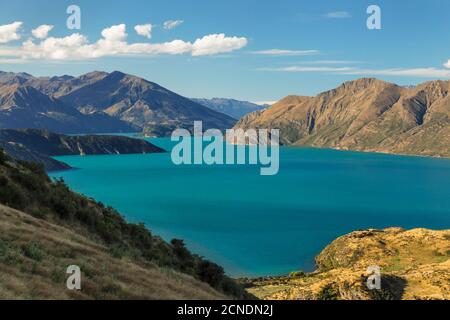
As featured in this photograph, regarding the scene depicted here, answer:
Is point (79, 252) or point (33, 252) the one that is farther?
point (79, 252)

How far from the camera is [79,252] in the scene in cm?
2623

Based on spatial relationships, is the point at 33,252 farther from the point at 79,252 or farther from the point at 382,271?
the point at 382,271

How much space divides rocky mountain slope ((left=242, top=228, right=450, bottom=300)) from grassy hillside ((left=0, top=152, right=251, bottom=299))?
93.5ft

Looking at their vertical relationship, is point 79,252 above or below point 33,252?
below

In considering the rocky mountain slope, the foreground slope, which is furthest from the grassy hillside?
the rocky mountain slope

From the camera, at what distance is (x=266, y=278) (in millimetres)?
94250

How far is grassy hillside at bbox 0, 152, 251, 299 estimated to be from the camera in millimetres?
20138

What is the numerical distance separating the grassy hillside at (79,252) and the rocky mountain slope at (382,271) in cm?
2850

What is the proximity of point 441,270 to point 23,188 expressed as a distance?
6218 centimetres

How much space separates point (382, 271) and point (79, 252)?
77867 millimetres

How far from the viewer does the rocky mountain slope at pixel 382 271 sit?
6272 cm

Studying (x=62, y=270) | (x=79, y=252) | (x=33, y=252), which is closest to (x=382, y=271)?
(x=79, y=252)

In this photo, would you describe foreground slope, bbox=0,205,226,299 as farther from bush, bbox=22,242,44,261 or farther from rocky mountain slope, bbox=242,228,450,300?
rocky mountain slope, bbox=242,228,450,300
